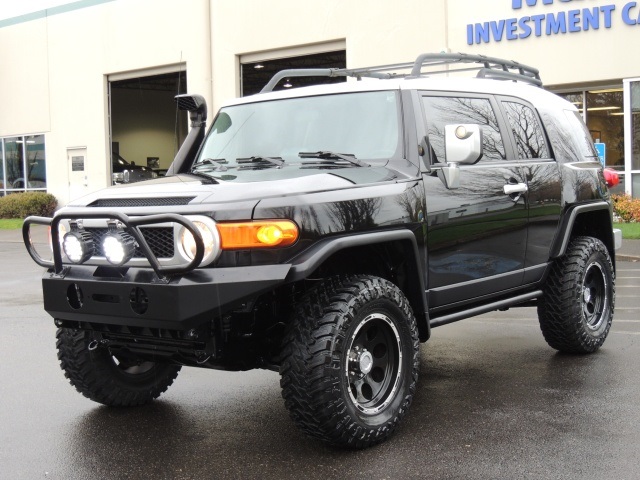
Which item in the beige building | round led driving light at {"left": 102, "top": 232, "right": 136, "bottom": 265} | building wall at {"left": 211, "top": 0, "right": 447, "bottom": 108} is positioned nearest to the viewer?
round led driving light at {"left": 102, "top": 232, "right": 136, "bottom": 265}

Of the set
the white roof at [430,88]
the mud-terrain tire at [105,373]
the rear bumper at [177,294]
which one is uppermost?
the white roof at [430,88]

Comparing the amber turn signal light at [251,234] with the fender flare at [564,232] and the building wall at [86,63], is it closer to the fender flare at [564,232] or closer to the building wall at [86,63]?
the fender flare at [564,232]

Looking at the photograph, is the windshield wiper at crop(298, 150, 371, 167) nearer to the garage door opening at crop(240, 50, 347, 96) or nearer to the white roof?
the white roof

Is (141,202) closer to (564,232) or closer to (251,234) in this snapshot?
(251,234)

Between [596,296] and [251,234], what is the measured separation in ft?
12.8

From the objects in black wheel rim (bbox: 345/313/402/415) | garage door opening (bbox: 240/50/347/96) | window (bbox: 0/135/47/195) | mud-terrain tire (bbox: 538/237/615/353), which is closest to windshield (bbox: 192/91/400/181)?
black wheel rim (bbox: 345/313/402/415)

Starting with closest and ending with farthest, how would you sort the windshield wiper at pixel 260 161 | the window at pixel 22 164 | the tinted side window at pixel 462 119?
the windshield wiper at pixel 260 161 → the tinted side window at pixel 462 119 → the window at pixel 22 164

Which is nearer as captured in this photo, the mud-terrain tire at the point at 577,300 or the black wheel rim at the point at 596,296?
the mud-terrain tire at the point at 577,300

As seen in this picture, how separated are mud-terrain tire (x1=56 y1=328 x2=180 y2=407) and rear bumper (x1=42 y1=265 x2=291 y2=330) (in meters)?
0.68

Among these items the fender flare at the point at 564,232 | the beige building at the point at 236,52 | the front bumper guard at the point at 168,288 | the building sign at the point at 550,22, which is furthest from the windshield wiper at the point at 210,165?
the building sign at the point at 550,22

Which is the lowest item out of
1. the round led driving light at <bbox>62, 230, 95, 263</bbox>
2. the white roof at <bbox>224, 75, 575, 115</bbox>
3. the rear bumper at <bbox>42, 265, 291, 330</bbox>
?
the rear bumper at <bbox>42, 265, 291, 330</bbox>

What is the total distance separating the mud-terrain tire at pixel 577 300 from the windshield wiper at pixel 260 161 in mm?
2503

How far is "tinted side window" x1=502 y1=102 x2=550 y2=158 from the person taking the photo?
627 centimetres

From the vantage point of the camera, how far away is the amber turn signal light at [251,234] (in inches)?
168
